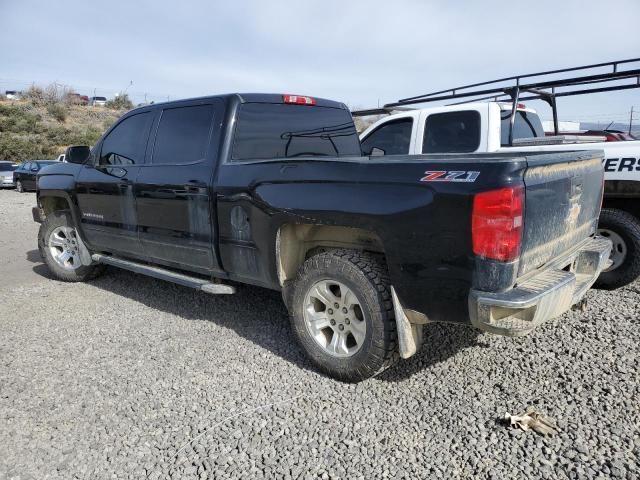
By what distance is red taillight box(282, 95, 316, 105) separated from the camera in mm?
4320

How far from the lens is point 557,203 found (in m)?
2.92

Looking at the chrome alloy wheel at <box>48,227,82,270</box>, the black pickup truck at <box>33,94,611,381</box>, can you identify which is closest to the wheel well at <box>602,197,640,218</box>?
the black pickup truck at <box>33,94,611,381</box>

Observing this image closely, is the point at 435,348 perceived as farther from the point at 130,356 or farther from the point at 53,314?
the point at 53,314

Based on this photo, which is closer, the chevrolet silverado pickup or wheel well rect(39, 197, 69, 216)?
the chevrolet silverado pickup

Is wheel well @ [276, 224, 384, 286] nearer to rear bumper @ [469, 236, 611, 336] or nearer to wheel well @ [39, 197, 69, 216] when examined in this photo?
rear bumper @ [469, 236, 611, 336]

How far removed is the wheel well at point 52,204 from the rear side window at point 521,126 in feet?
17.2

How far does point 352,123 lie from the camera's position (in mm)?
5020

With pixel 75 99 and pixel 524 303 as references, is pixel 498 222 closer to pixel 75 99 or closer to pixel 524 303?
pixel 524 303

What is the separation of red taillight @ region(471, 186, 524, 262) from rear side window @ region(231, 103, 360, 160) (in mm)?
2061

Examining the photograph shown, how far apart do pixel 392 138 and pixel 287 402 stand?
13.7ft

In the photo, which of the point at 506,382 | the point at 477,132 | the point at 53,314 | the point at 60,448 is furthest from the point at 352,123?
the point at 60,448

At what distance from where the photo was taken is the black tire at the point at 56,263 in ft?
18.6

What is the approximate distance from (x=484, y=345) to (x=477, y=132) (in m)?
2.79

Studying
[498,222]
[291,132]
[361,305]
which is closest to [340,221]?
[361,305]
